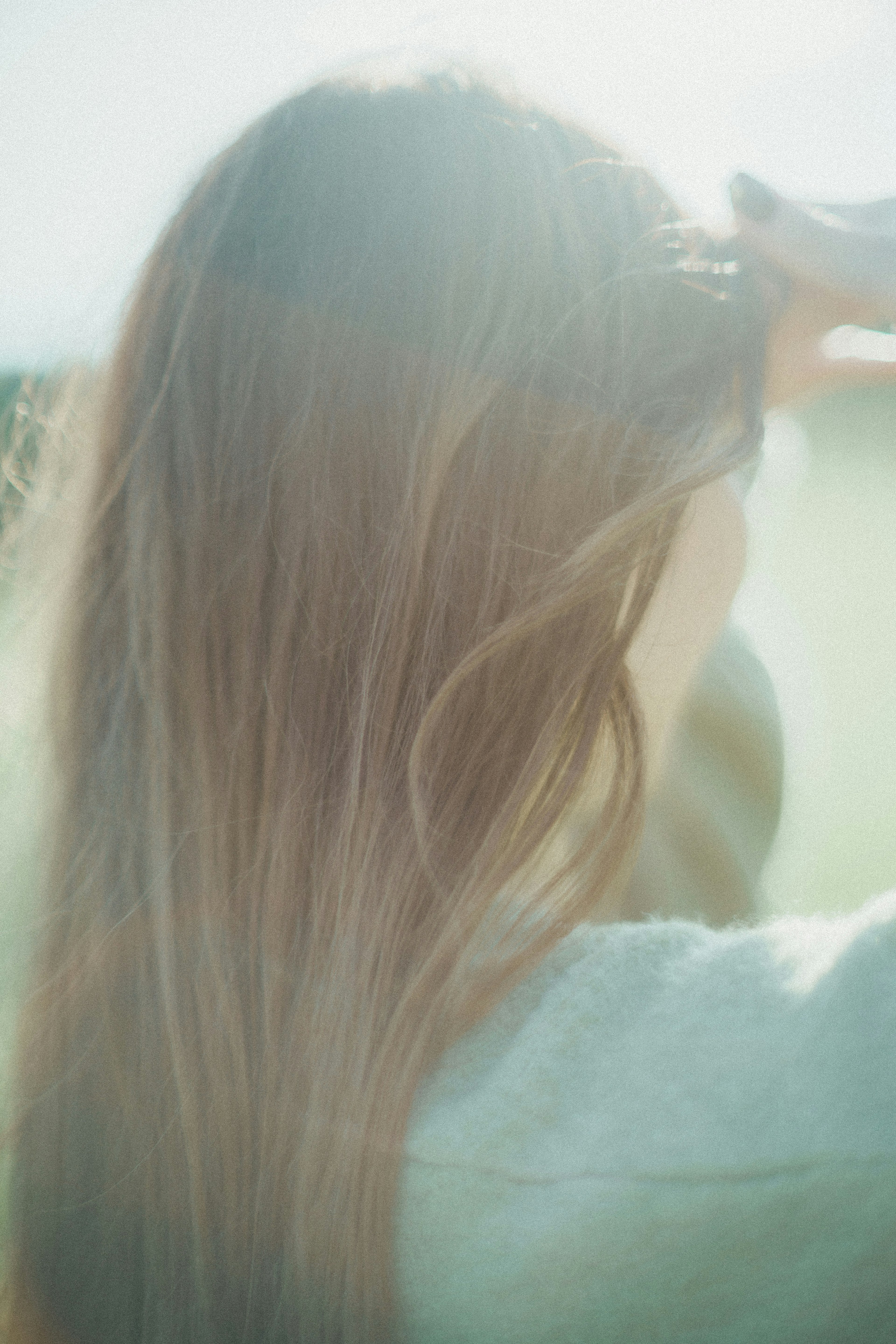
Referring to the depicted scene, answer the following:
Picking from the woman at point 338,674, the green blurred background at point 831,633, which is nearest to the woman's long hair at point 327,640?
the woman at point 338,674

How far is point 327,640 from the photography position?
699mm

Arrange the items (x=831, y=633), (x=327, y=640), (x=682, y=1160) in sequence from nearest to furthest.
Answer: (x=682, y=1160), (x=327, y=640), (x=831, y=633)

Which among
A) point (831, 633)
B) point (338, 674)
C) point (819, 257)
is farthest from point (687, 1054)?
point (831, 633)

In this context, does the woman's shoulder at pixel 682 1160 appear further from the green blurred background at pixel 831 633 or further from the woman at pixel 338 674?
the green blurred background at pixel 831 633

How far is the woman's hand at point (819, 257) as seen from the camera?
805mm

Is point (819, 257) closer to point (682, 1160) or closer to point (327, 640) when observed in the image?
point (327, 640)

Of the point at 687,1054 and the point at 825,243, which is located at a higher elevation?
the point at 825,243

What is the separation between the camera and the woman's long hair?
66cm

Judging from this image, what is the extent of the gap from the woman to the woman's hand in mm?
→ 96

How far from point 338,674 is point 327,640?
1.2 inches

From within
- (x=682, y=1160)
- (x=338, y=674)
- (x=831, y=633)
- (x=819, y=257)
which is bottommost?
(x=682, y=1160)

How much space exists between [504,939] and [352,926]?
4.6 inches

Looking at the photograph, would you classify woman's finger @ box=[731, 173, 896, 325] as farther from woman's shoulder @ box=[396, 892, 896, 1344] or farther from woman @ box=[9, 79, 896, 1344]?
woman's shoulder @ box=[396, 892, 896, 1344]

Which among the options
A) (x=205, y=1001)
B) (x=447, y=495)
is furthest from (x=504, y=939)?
(x=447, y=495)
